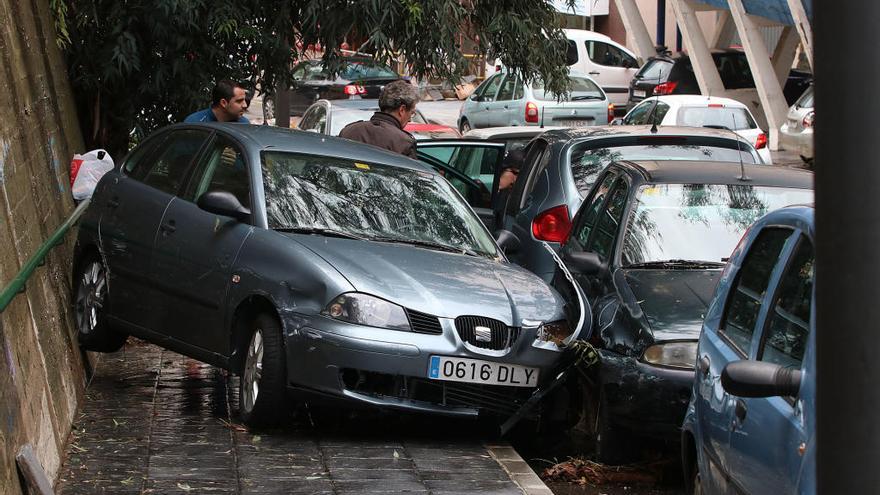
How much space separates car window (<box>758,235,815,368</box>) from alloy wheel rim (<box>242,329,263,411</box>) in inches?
131

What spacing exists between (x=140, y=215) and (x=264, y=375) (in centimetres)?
187

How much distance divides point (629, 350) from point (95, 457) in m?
2.63

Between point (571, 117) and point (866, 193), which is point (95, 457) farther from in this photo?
point (571, 117)

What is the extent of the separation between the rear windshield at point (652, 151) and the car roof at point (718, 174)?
4.38 feet

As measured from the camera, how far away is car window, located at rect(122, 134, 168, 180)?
29.6ft

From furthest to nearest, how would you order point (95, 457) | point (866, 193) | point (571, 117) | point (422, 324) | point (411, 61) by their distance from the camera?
point (571, 117) < point (411, 61) < point (422, 324) < point (95, 457) < point (866, 193)

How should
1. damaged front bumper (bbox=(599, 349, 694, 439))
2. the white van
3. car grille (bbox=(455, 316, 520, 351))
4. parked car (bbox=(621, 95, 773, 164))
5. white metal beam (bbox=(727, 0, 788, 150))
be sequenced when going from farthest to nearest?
the white van → white metal beam (bbox=(727, 0, 788, 150)) → parked car (bbox=(621, 95, 773, 164)) → car grille (bbox=(455, 316, 520, 351)) → damaged front bumper (bbox=(599, 349, 694, 439))

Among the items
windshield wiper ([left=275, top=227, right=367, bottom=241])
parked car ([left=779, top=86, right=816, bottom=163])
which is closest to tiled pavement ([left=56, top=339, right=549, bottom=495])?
windshield wiper ([left=275, top=227, right=367, bottom=241])

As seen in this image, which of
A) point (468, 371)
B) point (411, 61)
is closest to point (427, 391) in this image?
point (468, 371)

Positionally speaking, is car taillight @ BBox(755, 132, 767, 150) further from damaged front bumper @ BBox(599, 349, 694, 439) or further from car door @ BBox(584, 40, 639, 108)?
damaged front bumper @ BBox(599, 349, 694, 439)

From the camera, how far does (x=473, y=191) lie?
12102 millimetres

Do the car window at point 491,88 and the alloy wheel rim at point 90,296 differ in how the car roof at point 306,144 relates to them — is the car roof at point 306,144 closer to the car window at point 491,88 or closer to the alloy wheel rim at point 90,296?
the alloy wheel rim at point 90,296

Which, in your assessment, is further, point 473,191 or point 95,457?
point 473,191

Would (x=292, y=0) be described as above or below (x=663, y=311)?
above
